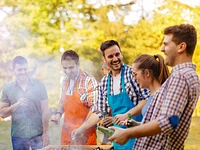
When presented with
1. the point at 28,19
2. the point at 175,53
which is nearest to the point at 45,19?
the point at 28,19

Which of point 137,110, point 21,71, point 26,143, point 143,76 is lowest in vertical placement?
point 26,143

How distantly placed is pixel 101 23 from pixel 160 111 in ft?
20.3

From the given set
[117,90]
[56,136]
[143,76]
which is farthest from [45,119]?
[56,136]

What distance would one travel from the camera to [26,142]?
329 cm

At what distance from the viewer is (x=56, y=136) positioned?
641cm

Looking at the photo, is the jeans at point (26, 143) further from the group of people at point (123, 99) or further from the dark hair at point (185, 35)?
the dark hair at point (185, 35)

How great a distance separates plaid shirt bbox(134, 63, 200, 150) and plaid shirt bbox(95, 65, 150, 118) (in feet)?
3.06

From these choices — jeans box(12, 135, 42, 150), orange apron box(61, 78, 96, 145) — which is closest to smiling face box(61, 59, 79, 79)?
orange apron box(61, 78, 96, 145)

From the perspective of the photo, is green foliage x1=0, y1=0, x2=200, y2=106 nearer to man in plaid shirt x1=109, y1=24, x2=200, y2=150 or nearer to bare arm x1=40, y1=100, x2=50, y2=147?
bare arm x1=40, y1=100, x2=50, y2=147

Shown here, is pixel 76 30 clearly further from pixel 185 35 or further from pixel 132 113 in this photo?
pixel 185 35

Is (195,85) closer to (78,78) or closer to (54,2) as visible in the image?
(78,78)

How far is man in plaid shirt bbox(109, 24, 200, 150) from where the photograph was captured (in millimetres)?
1501

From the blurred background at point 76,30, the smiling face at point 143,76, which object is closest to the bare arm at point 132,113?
the smiling face at point 143,76

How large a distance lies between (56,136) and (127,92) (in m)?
4.01
